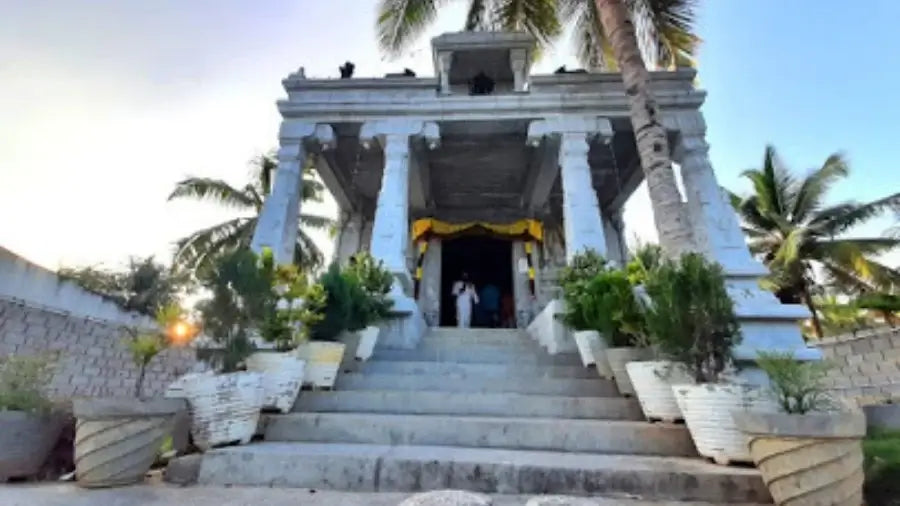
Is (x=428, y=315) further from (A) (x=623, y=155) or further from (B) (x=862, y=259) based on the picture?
(B) (x=862, y=259)

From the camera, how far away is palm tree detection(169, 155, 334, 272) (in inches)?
652

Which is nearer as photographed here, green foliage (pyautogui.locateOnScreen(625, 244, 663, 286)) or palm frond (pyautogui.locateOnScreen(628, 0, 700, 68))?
green foliage (pyautogui.locateOnScreen(625, 244, 663, 286))

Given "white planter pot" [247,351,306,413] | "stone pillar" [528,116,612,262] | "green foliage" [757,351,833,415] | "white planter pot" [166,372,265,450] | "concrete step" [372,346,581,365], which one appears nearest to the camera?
"green foliage" [757,351,833,415]

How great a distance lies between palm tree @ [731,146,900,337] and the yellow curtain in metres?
7.55

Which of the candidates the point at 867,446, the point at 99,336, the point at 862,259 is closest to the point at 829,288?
the point at 862,259

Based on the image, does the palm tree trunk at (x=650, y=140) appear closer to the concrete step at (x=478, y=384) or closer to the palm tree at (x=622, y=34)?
the palm tree at (x=622, y=34)

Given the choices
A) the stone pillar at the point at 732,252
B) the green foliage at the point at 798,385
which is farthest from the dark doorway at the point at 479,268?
the green foliage at the point at 798,385

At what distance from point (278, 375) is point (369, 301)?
1671 millimetres

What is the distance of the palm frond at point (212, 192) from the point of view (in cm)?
1666

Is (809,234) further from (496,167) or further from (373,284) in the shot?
(373,284)

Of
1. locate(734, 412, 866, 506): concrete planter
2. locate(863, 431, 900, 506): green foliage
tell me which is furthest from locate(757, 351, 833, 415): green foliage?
locate(863, 431, 900, 506): green foliage

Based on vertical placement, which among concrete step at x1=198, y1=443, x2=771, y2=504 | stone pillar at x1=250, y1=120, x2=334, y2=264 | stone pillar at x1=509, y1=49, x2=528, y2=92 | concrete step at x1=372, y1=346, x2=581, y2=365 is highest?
stone pillar at x1=509, y1=49, x2=528, y2=92

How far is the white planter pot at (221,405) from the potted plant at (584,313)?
3396mm

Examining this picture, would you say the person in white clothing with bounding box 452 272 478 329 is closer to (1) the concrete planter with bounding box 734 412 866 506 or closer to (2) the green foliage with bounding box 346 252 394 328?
(2) the green foliage with bounding box 346 252 394 328
